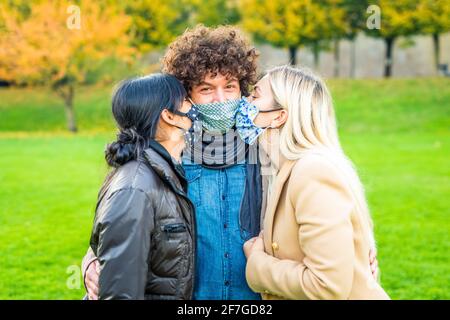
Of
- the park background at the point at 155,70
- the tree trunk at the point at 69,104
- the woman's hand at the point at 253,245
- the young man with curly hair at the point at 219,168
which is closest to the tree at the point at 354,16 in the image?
the park background at the point at 155,70

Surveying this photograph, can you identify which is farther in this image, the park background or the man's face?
the park background

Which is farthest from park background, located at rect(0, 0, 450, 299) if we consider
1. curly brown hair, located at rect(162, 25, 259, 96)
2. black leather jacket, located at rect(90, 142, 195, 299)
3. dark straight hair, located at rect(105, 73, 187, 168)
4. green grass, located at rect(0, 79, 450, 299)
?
curly brown hair, located at rect(162, 25, 259, 96)

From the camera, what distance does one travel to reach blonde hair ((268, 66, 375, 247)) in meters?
2.95

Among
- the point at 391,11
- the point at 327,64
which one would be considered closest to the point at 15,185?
the point at 391,11

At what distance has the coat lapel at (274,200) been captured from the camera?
299 cm

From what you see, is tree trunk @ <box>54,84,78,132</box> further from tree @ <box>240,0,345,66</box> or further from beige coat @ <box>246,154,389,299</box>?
beige coat @ <box>246,154,389,299</box>

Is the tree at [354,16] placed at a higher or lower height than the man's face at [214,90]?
higher

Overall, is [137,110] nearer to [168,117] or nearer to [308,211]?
[168,117]

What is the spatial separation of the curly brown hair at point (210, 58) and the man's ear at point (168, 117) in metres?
0.35

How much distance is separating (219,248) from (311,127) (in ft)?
2.44

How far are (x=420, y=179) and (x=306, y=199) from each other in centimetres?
1118

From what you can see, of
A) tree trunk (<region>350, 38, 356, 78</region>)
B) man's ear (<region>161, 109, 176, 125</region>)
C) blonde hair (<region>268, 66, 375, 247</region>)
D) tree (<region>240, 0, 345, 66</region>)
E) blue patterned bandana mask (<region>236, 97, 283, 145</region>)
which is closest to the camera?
blonde hair (<region>268, 66, 375, 247</region>)

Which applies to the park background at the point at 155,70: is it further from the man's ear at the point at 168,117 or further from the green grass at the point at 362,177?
the man's ear at the point at 168,117

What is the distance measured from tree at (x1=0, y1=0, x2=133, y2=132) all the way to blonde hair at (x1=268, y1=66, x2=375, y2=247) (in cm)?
2330
